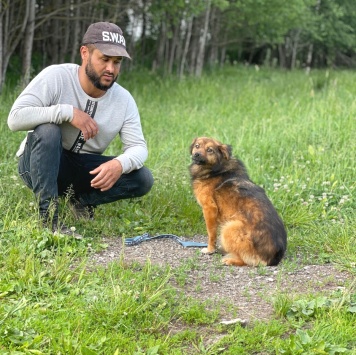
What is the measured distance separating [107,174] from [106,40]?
46.4 inches

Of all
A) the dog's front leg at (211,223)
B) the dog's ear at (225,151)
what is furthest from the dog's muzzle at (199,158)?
the dog's front leg at (211,223)

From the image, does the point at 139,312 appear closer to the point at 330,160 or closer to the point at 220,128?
the point at 330,160

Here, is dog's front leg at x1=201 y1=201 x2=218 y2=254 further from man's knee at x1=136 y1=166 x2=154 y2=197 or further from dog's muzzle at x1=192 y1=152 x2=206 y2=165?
man's knee at x1=136 y1=166 x2=154 y2=197

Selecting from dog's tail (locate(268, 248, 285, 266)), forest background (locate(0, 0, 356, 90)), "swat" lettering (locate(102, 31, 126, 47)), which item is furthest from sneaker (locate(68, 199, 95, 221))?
forest background (locate(0, 0, 356, 90))

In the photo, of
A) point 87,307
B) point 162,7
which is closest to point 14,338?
point 87,307

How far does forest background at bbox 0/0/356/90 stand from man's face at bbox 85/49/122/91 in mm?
4462

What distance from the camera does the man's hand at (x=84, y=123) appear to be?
17.5 ft

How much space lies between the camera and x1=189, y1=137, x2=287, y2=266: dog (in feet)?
16.3

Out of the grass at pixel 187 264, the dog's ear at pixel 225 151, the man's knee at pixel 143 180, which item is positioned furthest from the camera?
the man's knee at pixel 143 180

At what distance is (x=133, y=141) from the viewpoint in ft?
19.1

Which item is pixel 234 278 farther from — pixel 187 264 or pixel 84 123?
pixel 84 123

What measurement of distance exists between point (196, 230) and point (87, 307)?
2478mm

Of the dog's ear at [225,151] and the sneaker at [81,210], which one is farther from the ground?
the dog's ear at [225,151]

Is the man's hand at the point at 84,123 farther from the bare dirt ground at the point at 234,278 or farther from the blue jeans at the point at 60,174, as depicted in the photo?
the bare dirt ground at the point at 234,278
